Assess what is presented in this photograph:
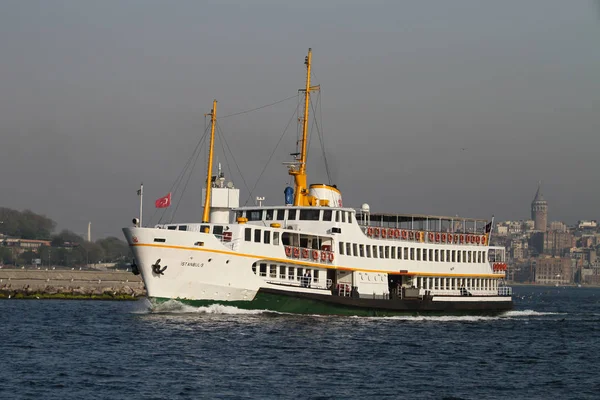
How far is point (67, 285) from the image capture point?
8919 cm

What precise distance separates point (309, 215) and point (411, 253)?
7789 mm

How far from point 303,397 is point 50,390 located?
8.07m

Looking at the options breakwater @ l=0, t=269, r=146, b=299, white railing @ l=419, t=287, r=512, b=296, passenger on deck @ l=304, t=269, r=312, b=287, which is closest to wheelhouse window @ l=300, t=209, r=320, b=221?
passenger on deck @ l=304, t=269, r=312, b=287

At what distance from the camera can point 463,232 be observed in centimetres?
6353

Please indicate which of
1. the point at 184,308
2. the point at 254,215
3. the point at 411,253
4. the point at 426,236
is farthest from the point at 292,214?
the point at 184,308

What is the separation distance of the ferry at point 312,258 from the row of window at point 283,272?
6cm

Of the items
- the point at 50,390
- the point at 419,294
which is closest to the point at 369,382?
the point at 50,390

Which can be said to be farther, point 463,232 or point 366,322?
point 463,232

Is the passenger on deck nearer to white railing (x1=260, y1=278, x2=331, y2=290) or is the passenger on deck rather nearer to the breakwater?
white railing (x1=260, y1=278, x2=331, y2=290)

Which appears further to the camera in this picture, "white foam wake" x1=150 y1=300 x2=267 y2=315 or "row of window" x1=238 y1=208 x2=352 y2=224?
"row of window" x1=238 y1=208 x2=352 y2=224

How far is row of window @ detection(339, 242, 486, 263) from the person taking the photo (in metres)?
54.6

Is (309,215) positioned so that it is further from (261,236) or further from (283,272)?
(261,236)

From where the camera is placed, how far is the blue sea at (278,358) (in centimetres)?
3048

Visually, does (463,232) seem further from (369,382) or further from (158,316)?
(369,382)
